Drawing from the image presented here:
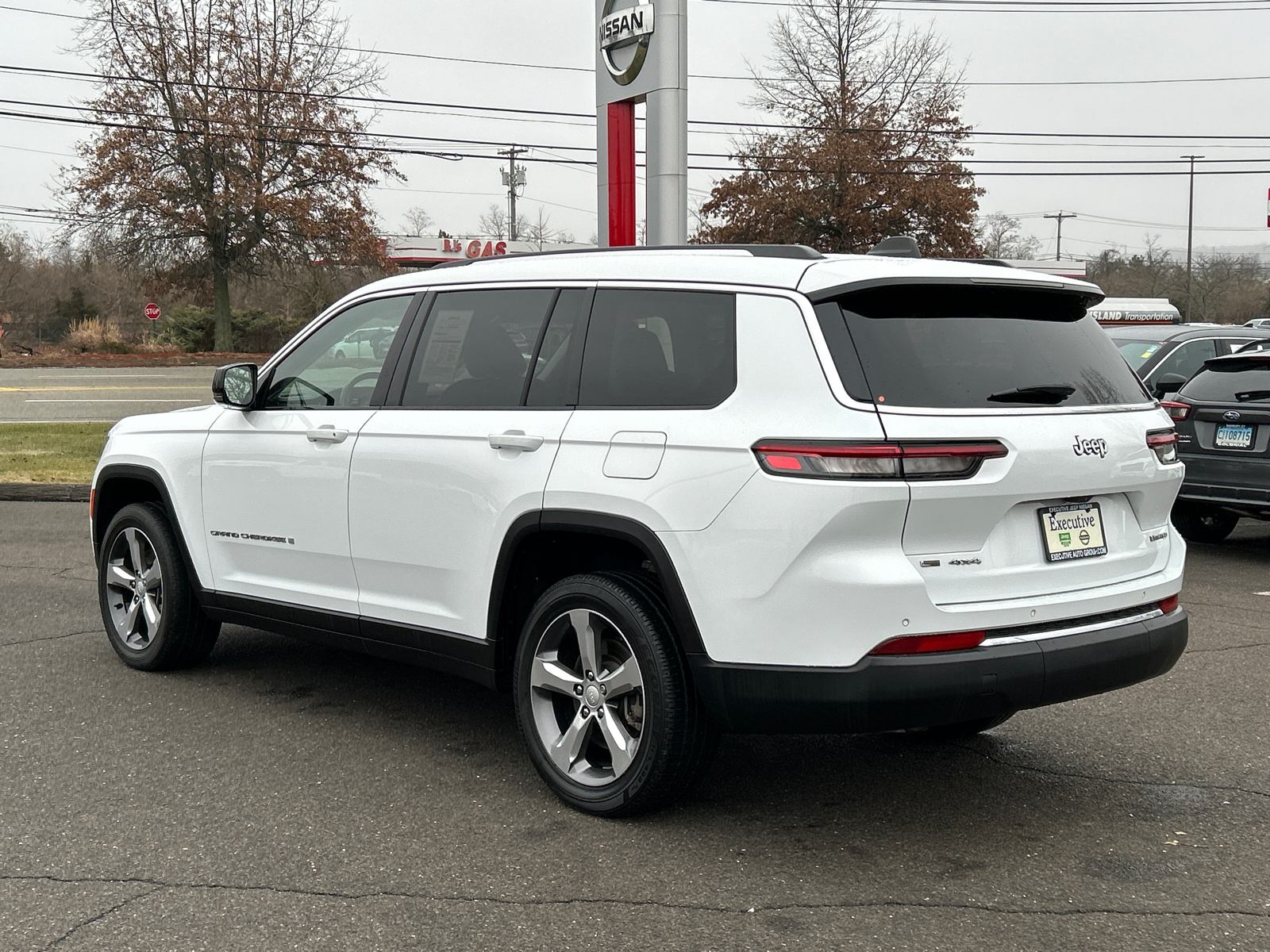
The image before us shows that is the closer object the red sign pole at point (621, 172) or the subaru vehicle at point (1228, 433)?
the subaru vehicle at point (1228, 433)

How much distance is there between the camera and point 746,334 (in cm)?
404

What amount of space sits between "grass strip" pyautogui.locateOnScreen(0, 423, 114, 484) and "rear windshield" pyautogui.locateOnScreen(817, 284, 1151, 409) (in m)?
9.42

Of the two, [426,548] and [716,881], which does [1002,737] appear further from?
[426,548]

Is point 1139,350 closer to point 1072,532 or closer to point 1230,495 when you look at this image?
point 1230,495

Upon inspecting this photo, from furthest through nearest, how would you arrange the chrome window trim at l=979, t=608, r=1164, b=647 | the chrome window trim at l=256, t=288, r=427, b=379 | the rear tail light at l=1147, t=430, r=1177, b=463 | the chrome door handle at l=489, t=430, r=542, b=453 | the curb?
the curb < the chrome window trim at l=256, t=288, r=427, b=379 < the chrome door handle at l=489, t=430, r=542, b=453 < the rear tail light at l=1147, t=430, r=1177, b=463 < the chrome window trim at l=979, t=608, r=1164, b=647

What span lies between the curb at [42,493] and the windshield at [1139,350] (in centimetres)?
1018

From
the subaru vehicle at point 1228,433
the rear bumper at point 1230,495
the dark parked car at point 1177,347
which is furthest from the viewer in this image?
the dark parked car at point 1177,347

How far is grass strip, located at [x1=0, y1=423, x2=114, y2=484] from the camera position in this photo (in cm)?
1345

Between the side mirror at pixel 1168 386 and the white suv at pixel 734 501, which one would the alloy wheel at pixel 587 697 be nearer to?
the white suv at pixel 734 501

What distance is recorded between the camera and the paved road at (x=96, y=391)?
24094 millimetres

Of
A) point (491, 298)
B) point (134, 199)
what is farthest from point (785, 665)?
point (134, 199)

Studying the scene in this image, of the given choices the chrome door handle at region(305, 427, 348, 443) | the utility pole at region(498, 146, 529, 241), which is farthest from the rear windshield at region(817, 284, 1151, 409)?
the utility pole at region(498, 146, 529, 241)

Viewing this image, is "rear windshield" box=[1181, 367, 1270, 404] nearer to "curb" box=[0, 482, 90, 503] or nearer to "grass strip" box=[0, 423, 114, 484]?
"grass strip" box=[0, 423, 114, 484]

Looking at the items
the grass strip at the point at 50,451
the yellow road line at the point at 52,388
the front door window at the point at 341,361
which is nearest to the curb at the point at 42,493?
the grass strip at the point at 50,451
